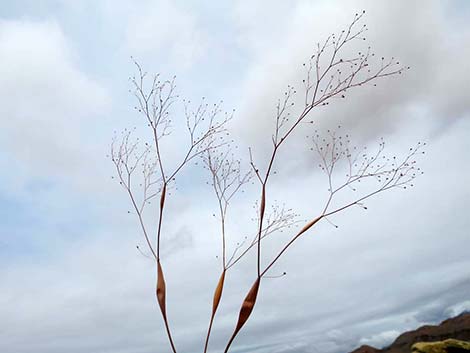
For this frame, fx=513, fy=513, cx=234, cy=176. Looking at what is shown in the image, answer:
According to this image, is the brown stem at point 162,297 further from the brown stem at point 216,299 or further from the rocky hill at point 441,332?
the rocky hill at point 441,332

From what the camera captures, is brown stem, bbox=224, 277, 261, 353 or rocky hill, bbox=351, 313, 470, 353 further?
rocky hill, bbox=351, 313, 470, 353

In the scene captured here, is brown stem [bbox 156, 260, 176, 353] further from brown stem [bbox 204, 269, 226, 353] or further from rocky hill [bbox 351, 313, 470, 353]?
rocky hill [bbox 351, 313, 470, 353]

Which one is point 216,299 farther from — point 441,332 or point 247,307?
point 441,332

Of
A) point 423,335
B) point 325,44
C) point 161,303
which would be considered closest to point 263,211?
point 161,303

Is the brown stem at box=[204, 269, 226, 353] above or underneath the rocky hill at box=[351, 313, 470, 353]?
underneath

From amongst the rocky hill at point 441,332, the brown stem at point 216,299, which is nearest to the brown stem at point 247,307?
the brown stem at point 216,299

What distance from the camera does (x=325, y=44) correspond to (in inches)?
200

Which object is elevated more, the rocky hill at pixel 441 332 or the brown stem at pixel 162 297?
the rocky hill at pixel 441 332

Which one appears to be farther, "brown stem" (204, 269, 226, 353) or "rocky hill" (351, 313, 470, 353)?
"rocky hill" (351, 313, 470, 353)

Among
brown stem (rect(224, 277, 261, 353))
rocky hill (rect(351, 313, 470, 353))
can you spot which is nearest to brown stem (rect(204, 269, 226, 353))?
brown stem (rect(224, 277, 261, 353))

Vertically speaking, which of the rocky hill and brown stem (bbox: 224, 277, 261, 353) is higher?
the rocky hill

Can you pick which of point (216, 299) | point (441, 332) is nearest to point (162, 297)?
point (216, 299)

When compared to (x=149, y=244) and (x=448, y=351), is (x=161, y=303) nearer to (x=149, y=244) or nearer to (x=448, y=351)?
(x=149, y=244)

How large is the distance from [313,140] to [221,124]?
3.29ft
